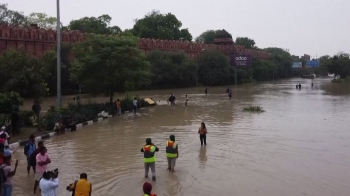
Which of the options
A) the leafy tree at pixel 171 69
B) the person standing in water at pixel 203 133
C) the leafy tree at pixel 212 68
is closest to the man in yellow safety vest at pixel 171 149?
the person standing in water at pixel 203 133

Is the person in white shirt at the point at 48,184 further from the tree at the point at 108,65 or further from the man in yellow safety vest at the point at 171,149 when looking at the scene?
the tree at the point at 108,65

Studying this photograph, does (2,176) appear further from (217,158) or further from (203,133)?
(203,133)

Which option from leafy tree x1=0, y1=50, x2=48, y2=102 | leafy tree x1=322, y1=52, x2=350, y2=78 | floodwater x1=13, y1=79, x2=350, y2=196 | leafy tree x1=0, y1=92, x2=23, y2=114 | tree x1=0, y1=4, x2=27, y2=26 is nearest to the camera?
floodwater x1=13, y1=79, x2=350, y2=196

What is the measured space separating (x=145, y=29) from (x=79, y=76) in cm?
5365

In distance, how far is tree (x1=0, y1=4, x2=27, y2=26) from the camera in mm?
62312

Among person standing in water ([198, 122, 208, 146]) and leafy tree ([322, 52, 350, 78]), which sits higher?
leafy tree ([322, 52, 350, 78])

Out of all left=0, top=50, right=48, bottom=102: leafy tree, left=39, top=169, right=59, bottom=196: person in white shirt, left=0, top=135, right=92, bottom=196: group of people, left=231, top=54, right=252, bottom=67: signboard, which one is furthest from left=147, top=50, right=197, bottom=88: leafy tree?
left=39, top=169, right=59, bottom=196: person in white shirt

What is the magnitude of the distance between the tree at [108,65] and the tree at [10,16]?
4157 centimetres

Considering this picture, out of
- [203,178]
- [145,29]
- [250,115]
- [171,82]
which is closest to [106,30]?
[145,29]

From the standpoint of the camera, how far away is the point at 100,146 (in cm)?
1455

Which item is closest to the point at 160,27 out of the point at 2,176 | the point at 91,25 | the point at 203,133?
the point at 91,25

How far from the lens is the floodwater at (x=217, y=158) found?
30.8ft

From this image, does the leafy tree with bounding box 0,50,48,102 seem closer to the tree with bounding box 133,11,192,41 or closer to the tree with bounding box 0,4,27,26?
the tree with bounding box 0,4,27,26

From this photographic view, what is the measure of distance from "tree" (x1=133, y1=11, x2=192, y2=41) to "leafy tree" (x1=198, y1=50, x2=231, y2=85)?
46.9 feet
